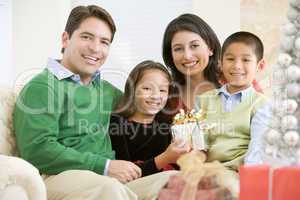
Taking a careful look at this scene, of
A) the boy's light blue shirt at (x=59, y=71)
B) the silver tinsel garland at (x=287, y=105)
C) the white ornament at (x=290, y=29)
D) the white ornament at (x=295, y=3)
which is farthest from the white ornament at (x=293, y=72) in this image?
the boy's light blue shirt at (x=59, y=71)

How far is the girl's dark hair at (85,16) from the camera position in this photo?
2307 mm

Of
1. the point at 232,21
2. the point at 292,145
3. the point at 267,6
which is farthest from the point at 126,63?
the point at 292,145

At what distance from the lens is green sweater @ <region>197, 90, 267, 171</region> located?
7.13 ft

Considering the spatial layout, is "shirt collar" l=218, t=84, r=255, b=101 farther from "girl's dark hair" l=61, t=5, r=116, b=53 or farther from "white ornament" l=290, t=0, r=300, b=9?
"girl's dark hair" l=61, t=5, r=116, b=53

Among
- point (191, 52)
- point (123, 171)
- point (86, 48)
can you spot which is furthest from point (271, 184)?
point (86, 48)

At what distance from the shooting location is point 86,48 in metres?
2.29

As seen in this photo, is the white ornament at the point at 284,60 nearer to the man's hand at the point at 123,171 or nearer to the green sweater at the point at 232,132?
the green sweater at the point at 232,132

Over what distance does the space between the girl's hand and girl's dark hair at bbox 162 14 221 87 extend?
32 centimetres

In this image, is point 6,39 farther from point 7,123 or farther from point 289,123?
point 289,123

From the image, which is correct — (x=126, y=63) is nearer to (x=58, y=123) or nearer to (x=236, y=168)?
(x=58, y=123)

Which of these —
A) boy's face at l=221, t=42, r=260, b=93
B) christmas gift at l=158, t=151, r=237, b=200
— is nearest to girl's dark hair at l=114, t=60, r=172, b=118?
boy's face at l=221, t=42, r=260, b=93

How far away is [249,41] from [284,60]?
0.82 feet

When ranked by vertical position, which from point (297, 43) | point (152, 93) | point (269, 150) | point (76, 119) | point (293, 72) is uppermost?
point (297, 43)

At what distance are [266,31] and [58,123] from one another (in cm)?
106
